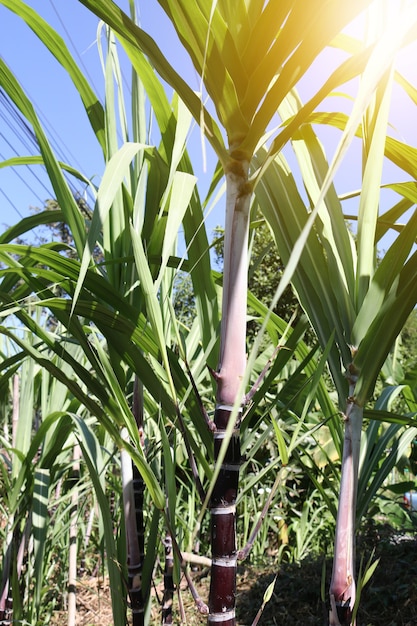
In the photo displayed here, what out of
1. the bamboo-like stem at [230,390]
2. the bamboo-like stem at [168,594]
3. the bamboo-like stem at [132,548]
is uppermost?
the bamboo-like stem at [230,390]

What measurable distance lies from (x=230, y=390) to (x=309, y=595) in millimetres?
1453

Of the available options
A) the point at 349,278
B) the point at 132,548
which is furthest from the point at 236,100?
the point at 132,548

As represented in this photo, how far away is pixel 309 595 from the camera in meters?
1.65

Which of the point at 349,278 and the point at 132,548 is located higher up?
the point at 349,278

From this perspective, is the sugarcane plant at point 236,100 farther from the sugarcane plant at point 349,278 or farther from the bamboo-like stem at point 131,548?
the bamboo-like stem at point 131,548

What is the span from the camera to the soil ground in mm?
1402

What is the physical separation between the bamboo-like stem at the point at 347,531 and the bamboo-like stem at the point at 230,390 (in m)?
0.13

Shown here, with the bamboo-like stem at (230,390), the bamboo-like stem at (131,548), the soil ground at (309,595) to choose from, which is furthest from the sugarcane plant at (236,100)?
the soil ground at (309,595)

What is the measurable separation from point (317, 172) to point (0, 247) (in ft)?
1.42

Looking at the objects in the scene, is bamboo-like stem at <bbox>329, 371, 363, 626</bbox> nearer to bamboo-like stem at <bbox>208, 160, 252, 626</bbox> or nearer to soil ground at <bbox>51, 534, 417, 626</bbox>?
bamboo-like stem at <bbox>208, 160, 252, 626</bbox>

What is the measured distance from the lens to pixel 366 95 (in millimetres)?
368

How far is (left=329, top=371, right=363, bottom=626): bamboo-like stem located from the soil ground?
78 centimetres

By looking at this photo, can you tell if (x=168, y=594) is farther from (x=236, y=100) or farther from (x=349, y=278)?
(x=236, y=100)

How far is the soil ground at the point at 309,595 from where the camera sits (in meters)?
1.40
